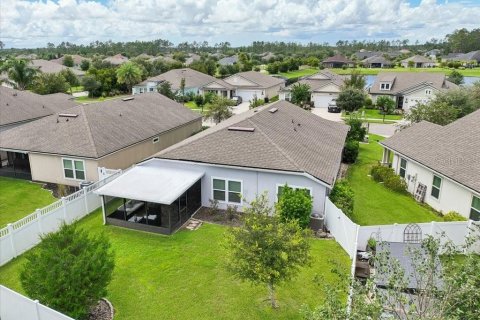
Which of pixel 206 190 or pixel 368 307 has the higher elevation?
pixel 368 307

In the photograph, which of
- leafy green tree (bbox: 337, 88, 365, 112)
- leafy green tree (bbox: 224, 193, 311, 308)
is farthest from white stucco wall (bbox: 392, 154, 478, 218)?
leafy green tree (bbox: 337, 88, 365, 112)

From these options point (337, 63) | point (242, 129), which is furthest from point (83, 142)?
point (337, 63)

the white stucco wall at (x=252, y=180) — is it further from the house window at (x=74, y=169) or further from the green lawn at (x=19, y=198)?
the green lawn at (x=19, y=198)

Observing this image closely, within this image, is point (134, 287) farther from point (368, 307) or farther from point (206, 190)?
point (368, 307)

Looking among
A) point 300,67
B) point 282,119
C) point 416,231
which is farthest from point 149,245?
point 300,67

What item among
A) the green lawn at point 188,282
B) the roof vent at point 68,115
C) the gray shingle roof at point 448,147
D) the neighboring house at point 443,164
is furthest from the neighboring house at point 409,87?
the green lawn at point 188,282

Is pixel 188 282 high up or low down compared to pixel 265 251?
down

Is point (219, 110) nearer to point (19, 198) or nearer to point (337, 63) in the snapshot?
point (19, 198)
